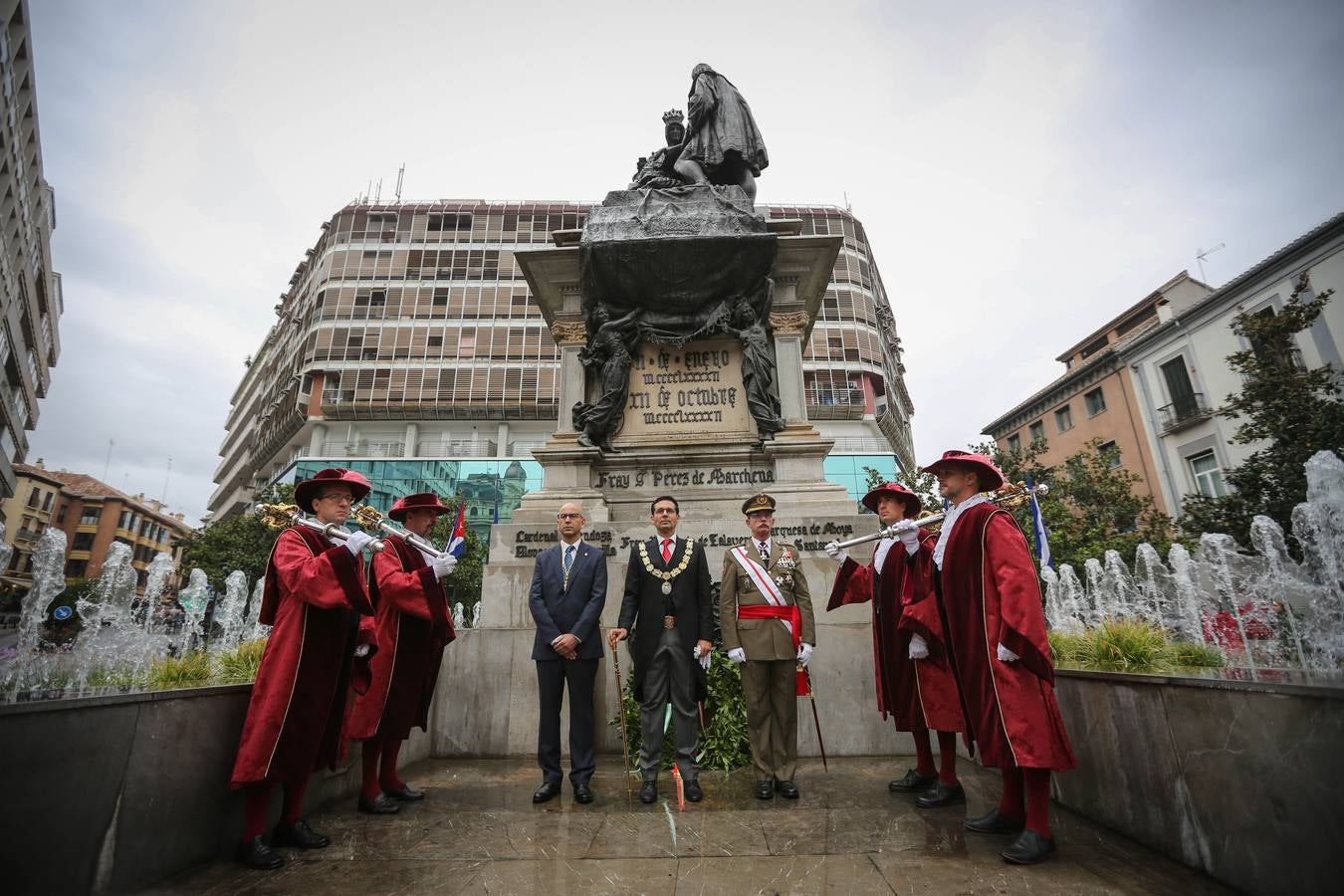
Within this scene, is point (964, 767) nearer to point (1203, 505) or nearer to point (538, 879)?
point (538, 879)

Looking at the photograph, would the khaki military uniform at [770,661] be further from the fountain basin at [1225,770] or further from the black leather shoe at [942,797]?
the fountain basin at [1225,770]

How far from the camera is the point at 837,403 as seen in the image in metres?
40.1

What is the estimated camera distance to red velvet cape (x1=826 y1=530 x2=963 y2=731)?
431 centimetres

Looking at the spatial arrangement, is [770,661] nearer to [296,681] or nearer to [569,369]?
[296,681]

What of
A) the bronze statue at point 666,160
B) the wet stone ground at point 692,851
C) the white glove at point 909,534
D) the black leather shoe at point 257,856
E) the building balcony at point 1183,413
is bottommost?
the wet stone ground at point 692,851

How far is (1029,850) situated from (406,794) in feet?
12.6

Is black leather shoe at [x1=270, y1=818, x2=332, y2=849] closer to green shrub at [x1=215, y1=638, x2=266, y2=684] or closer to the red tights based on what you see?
green shrub at [x1=215, y1=638, x2=266, y2=684]

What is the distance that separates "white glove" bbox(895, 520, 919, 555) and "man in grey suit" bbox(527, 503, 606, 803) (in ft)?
7.19

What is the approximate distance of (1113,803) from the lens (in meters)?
3.67

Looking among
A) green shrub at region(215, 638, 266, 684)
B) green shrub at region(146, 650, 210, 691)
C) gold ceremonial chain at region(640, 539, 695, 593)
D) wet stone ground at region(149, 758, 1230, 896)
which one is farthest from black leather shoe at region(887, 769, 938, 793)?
green shrub at region(146, 650, 210, 691)

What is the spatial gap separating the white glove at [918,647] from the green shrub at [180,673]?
4704mm

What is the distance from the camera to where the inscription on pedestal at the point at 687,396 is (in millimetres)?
7391

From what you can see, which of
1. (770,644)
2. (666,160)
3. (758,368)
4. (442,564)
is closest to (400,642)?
(442,564)

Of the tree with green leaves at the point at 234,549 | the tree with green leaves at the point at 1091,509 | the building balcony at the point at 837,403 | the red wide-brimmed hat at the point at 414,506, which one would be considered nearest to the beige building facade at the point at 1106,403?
the tree with green leaves at the point at 1091,509
